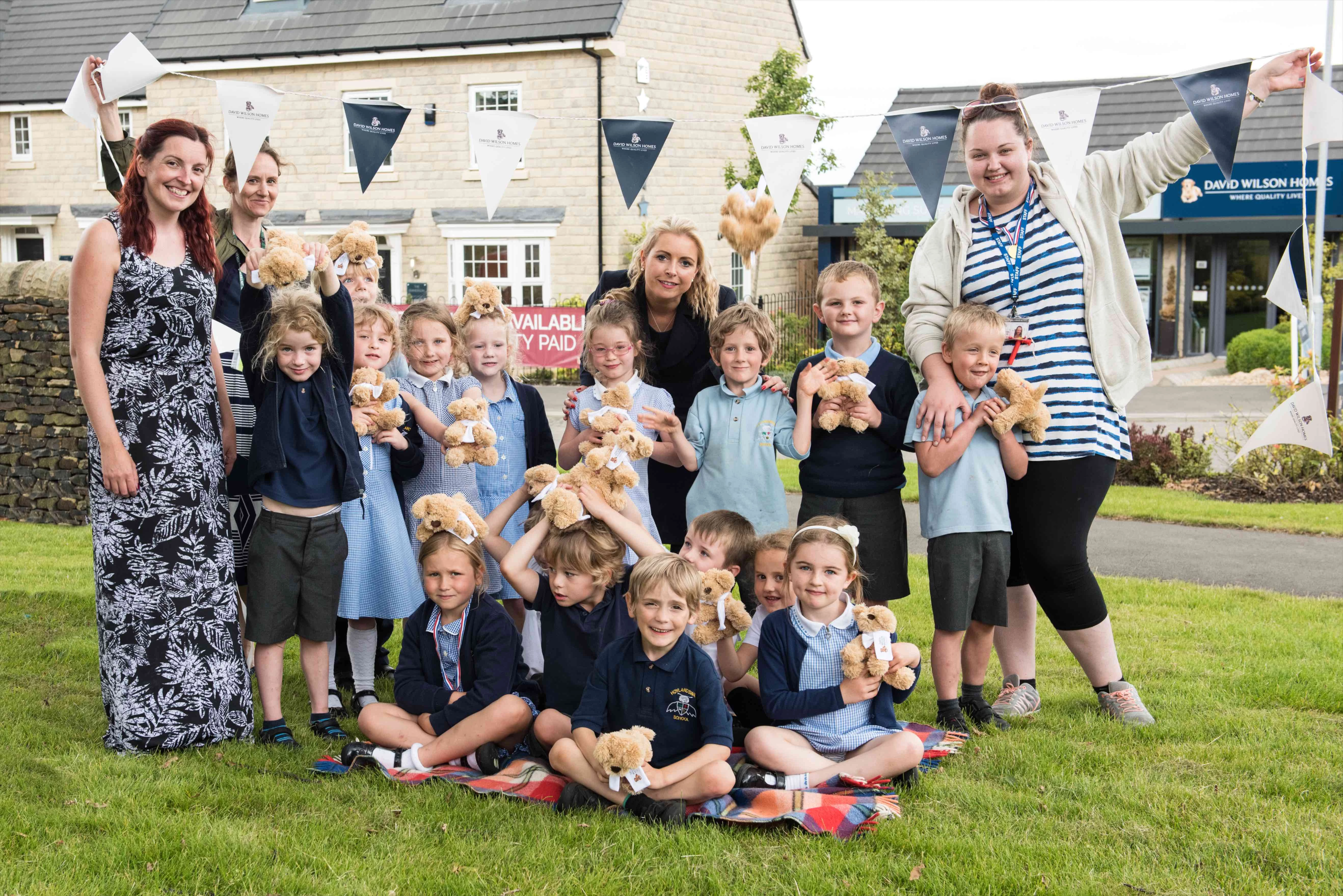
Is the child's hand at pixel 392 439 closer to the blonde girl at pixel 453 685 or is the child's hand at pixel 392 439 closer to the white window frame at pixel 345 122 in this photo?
the blonde girl at pixel 453 685

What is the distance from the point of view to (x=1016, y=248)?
14.4 feet

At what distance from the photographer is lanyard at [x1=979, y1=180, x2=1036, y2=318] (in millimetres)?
4391

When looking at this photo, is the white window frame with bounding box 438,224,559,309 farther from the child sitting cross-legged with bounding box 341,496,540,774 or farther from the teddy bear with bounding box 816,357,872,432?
the child sitting cross-legged with bounding box 341,496,540,774

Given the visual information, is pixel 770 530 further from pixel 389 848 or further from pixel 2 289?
pixel 2 289

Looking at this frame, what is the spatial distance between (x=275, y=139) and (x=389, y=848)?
21.7 metres

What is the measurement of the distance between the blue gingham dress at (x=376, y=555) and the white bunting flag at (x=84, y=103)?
1.65 metres

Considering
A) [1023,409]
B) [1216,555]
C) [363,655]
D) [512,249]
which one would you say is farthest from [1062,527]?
[512,249]

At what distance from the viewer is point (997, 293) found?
4.43 metres

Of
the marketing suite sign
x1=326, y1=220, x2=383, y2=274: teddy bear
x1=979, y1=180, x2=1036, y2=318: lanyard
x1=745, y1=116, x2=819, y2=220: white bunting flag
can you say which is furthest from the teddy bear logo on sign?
the marketing suite sign

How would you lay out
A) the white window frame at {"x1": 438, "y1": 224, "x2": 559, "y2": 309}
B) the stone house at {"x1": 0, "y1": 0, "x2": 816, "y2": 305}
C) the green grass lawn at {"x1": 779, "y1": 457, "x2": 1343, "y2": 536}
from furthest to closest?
the white window frame at {"x1": 438, "y1": 224, "x2": 559, "y2": 309} → the stone house at {"x1": 0, "y1": 0, "x2": 816, "y2": 305} → the green grass lawn at {"x1": 779, "y1": 457, "x2": 1343, "y2": 536}

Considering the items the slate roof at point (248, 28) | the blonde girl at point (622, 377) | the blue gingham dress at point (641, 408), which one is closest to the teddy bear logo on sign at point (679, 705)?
the blonde girl at point (622, 377)

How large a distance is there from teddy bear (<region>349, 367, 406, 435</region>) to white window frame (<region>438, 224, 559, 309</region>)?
1708 centimetres

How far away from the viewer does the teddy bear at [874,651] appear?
12.3 feet

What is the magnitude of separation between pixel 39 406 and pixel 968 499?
8234 mm
